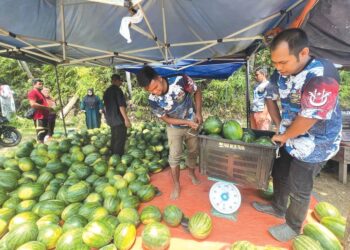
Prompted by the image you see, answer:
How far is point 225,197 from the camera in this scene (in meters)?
2.65

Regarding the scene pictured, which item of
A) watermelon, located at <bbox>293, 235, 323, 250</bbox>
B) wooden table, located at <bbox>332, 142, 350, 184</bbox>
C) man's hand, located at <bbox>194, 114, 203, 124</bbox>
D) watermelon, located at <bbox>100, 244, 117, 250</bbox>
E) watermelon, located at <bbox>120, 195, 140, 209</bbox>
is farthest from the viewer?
wooden table, located at <bbox>332, 142, 350, 184</bbox>

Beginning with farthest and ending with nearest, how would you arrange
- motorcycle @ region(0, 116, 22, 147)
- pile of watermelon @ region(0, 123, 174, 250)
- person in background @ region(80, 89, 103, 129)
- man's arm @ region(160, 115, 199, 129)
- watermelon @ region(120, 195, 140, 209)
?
person in background @ region(80, 89, 103, 129) < motorcycle @ region(0, 116, 22, 147) < man's arm @ region(160, 115, 199, 129) < watermelon @ region(120, 195, 140, 209) < pile of watermelon @ region(0, 123, 174, 250)

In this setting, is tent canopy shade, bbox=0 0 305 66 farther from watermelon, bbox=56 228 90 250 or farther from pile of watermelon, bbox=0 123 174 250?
watermelon, bbox=56 228 90 250

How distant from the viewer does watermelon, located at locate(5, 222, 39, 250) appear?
2162 mm

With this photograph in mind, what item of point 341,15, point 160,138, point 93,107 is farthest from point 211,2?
point 93,107

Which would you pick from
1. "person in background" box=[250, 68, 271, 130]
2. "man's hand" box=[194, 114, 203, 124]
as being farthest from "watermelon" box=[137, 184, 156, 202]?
"person in background" box=[250, 68, 271, 130]

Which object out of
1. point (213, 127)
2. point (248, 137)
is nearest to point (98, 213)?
point (213, 127)

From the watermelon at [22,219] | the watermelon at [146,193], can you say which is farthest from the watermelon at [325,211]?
the watermelon at [22,219]

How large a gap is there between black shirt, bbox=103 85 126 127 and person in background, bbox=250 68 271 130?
296 centimetres

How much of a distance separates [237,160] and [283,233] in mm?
899

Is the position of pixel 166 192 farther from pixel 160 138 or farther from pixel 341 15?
pixel 341 15

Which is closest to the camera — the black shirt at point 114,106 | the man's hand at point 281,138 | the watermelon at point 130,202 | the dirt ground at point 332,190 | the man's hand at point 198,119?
the man's hand at point 281,138

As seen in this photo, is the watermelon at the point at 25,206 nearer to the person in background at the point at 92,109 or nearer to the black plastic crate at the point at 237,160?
the black plastic crate at the point at 237,160

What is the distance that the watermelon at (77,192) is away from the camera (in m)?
2.89
